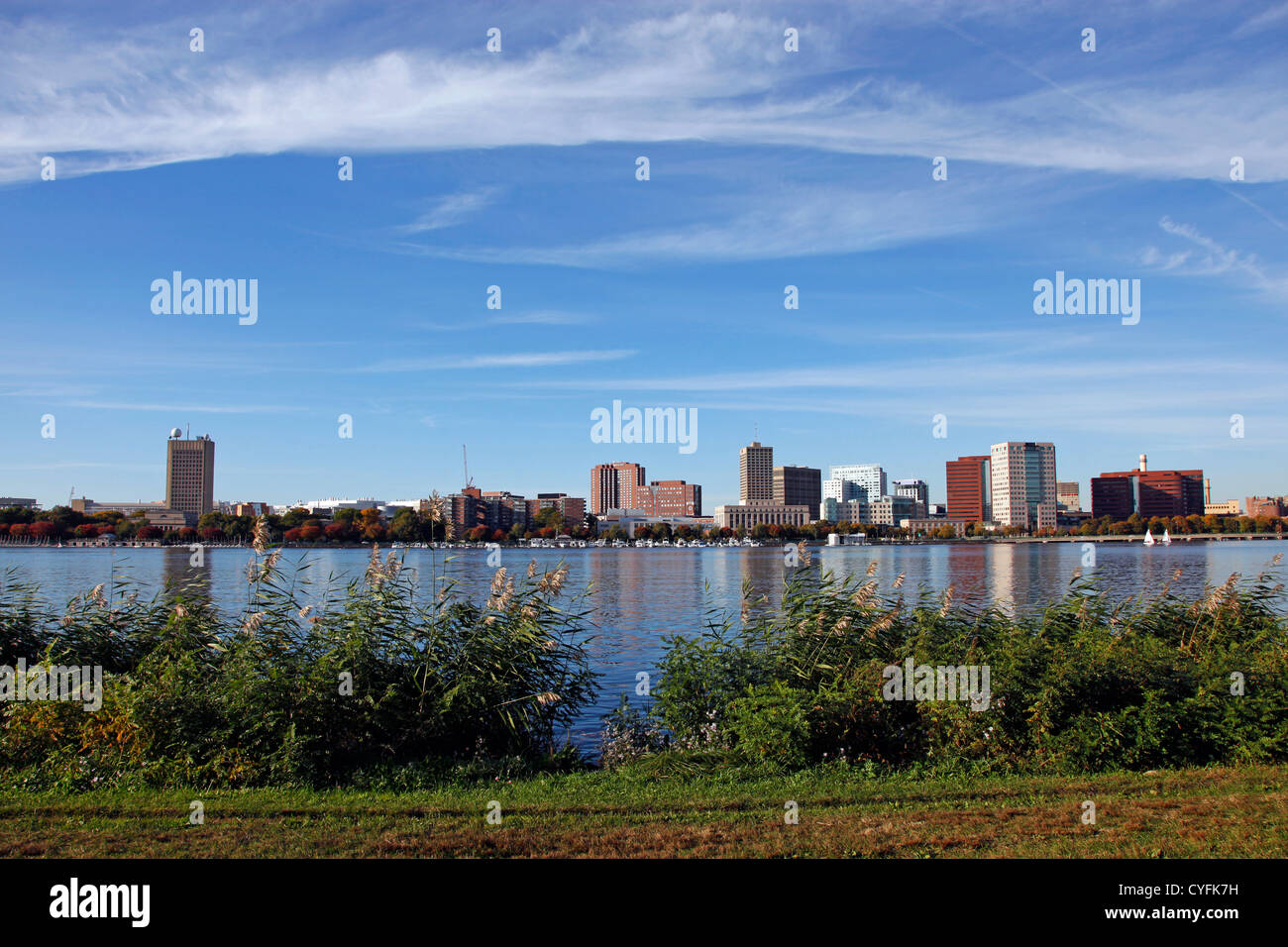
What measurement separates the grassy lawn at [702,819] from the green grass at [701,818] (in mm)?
27

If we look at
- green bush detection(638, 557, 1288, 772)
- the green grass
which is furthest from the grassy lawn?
green bush detection(638, 557, 1288, 772)

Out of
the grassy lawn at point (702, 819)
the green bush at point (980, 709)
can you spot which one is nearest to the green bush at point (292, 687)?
the grassy lawn at point (702, 819)

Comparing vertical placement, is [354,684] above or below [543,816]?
above

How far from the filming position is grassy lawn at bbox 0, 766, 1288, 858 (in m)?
8.39

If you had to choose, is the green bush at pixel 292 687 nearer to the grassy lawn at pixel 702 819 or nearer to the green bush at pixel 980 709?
the grassy lawn at pixel 702 819

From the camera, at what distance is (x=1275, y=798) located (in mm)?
9797

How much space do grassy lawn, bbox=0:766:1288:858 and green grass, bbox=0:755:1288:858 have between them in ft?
0.09

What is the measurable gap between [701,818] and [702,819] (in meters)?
0.05

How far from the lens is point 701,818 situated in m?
9.62

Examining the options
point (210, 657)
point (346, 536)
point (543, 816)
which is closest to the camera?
point (543, 816)
